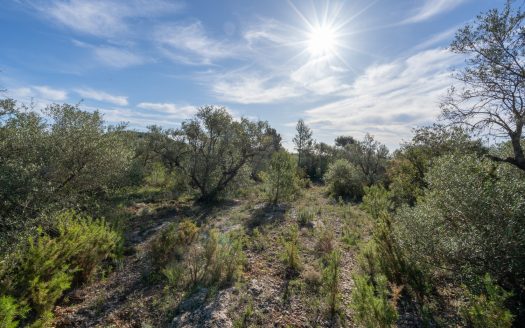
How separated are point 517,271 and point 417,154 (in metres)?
15.2

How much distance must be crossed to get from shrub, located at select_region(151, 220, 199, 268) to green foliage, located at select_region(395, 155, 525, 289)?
24.0 feet

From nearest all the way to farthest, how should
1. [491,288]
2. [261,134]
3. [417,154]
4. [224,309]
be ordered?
[491,288] → [224,309] → [417,154] → [261,134]

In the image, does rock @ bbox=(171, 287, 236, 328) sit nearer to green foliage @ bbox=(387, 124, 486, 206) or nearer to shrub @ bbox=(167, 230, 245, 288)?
shrub @ bbox=(167, 230, 245, 288)

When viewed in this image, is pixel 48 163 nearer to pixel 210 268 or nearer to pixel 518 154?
pixel 210 268

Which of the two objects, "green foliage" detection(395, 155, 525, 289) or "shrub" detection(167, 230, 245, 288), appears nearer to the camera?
"green foliage" detection(395, 155, 525, 289)

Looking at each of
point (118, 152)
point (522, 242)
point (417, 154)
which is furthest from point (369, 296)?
point (417, 154)

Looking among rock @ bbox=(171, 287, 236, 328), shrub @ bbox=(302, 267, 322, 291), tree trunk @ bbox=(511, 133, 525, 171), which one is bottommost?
rock @ bbox=(171, 287, 236, 328)

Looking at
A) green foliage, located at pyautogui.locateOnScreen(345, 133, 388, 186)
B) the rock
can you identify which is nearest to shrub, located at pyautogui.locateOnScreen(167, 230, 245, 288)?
the rock

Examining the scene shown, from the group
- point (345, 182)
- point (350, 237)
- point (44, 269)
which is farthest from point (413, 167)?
point (44, 269)

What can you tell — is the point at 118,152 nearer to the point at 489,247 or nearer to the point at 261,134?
the point at 261,134

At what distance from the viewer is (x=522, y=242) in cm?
511

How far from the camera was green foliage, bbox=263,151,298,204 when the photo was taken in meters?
19.7

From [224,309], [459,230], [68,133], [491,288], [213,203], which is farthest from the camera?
[213,203]

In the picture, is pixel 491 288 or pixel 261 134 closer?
pixel 491 288
